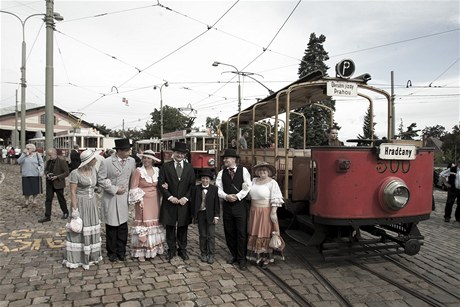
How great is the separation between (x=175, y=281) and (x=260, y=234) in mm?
1424

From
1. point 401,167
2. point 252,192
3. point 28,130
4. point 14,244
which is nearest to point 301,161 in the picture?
point 252,192

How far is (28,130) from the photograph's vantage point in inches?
1998

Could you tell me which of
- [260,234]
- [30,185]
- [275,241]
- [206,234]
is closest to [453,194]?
[275,241]

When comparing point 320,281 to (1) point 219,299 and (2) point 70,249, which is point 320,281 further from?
(2) point 70,249

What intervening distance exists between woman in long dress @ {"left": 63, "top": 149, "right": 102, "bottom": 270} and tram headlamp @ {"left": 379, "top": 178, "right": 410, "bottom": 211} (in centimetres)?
421

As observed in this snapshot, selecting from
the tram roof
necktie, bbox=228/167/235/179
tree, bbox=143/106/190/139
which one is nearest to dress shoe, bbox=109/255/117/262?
necktie, bbox=228/167/235/179

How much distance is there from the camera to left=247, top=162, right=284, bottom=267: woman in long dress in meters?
5.25

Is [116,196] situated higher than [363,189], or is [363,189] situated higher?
[363,189]

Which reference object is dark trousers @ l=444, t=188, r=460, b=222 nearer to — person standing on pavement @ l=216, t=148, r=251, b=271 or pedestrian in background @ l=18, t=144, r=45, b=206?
person standing on pavement @ l=216, t=148, r=251, b=271

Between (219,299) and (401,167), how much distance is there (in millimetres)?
3119

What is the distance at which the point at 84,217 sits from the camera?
5.20m

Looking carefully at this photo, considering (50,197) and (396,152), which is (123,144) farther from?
(396,152)

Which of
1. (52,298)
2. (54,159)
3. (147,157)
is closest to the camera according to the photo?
(52,298)

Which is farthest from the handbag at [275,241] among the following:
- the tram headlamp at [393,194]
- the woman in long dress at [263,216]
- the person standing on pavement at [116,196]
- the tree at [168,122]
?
the tree at [168,122]
